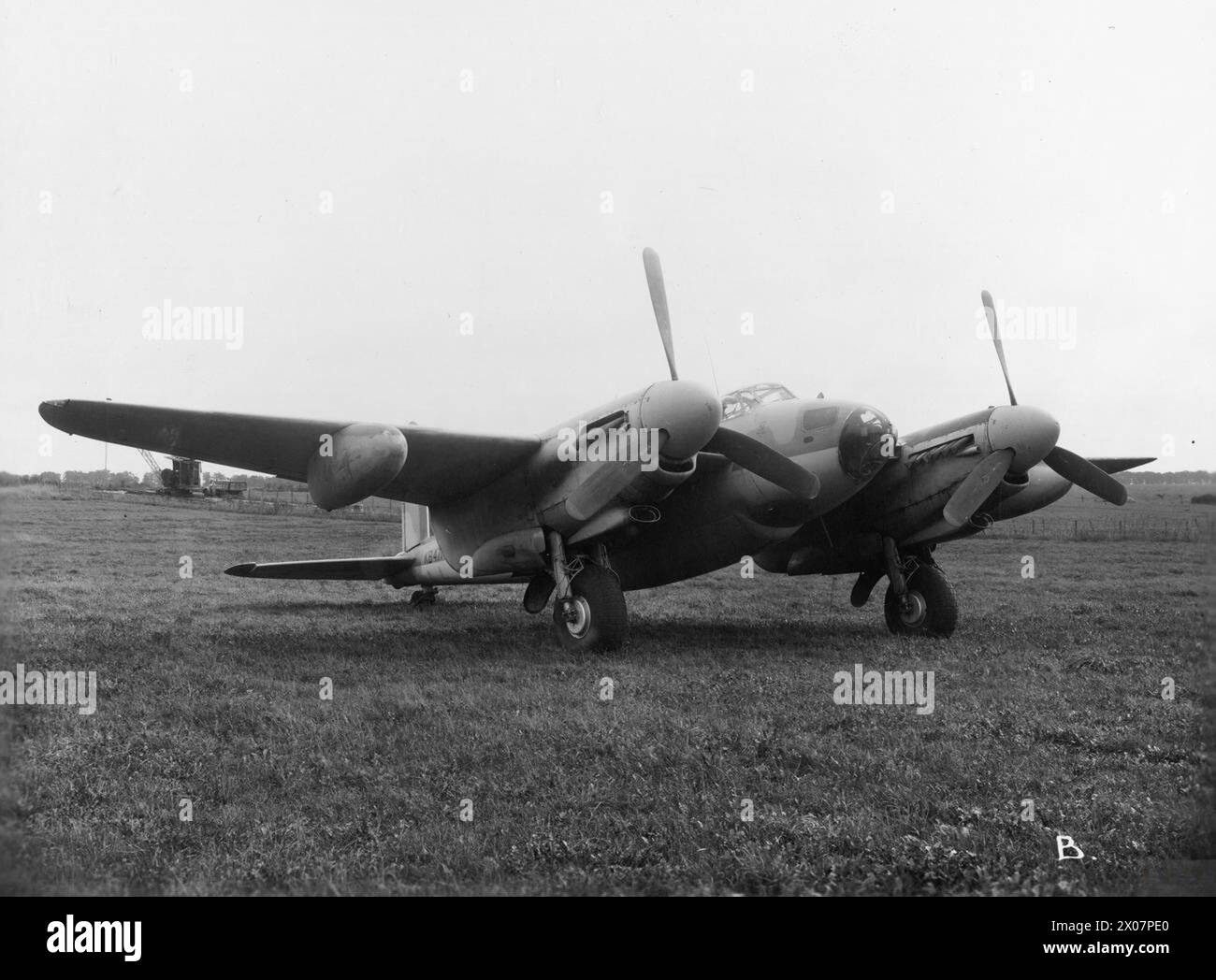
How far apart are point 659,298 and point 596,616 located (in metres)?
3.86

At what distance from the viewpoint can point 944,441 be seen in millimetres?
11094

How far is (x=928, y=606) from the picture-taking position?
37.2 feet

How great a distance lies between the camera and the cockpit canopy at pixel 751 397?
11.1 metres

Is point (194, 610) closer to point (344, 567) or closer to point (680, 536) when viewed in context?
point (344, 567)

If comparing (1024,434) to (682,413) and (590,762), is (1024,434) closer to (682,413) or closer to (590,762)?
(682,413)

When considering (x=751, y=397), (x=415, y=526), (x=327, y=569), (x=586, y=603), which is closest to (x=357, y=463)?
(x=586, y=603)

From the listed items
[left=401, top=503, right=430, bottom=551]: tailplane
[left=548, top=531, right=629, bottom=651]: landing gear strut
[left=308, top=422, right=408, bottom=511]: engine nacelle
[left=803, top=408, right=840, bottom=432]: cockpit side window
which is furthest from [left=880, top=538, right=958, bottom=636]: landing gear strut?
[left=401, top=503, right=430, bottom=551]: tailplane

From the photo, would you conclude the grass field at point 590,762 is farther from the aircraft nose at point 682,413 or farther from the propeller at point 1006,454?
the aircraft nose at point 682,413

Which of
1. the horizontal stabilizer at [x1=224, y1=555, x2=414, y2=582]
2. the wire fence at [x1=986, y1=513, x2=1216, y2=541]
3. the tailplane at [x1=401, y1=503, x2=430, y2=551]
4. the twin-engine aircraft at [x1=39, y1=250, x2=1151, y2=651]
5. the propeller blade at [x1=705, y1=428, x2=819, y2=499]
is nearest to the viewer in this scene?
the twin-engine aircraft at [x1=39, y1=250, x2=1151, y2=651]

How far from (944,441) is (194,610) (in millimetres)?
11372

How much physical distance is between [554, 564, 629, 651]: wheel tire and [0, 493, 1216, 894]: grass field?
0.29 meters

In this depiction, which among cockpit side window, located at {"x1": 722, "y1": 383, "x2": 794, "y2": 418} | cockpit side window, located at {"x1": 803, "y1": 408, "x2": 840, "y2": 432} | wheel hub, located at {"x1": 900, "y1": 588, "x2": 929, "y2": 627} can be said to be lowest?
wheel hub, located at {"x1": 900, "y1": 588, "x2": 929, "y2": 627}

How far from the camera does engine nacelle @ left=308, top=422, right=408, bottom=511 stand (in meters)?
8.24

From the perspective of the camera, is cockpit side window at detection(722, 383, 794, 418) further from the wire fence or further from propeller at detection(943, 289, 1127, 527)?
the wire fence
